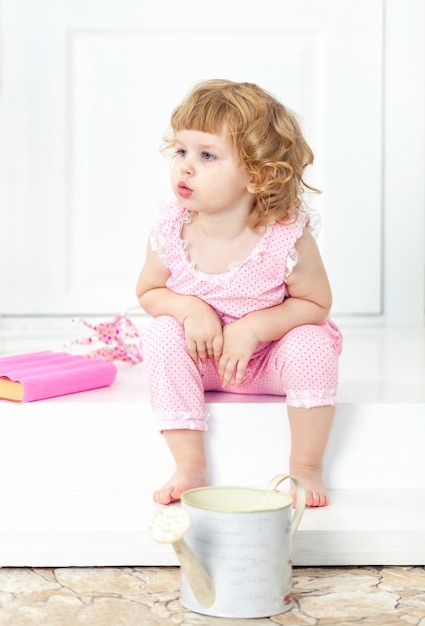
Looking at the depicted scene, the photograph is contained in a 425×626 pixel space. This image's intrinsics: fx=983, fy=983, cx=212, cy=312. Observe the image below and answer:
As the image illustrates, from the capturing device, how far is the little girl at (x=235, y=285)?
1.23m

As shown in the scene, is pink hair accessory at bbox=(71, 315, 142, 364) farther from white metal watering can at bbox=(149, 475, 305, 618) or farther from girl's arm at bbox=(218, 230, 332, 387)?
white metal watering can at bbox=(149, 475, 305, 618)

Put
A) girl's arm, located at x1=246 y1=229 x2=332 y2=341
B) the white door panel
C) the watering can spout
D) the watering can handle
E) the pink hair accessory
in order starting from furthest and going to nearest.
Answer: the white door panel
the pink hair accessory
girl's arm, located at x1=246 y1=229 x2=332 y2=341
the watering can handle
the watering can spout

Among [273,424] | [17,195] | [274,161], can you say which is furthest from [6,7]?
[273,424]

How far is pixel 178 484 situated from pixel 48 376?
25cm

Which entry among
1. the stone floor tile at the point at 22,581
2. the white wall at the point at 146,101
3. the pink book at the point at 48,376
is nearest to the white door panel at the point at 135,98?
the white wall at the point at 146,101

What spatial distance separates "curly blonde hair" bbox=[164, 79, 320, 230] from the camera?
124 cm

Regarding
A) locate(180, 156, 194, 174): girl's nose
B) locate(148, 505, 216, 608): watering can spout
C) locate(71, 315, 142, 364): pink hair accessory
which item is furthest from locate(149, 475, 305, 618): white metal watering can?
locate(71, 315, 142, 364): pink hair accessory

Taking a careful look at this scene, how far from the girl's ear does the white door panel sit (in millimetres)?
1063

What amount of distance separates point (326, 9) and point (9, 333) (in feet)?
3.49

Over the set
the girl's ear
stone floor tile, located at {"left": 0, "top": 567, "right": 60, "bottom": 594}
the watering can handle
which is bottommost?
stone floor tile, located at {"left": 0, "top": 567, "right": 60, "bottom": 594}

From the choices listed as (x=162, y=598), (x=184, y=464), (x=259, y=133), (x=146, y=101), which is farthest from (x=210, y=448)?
(x=146, y=101)

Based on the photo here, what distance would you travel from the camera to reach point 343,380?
148cm

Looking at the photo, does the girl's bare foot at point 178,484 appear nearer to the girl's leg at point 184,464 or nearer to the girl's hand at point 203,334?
the girl's leg at point 184,464

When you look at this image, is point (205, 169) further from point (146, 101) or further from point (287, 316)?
point (146, 101)
